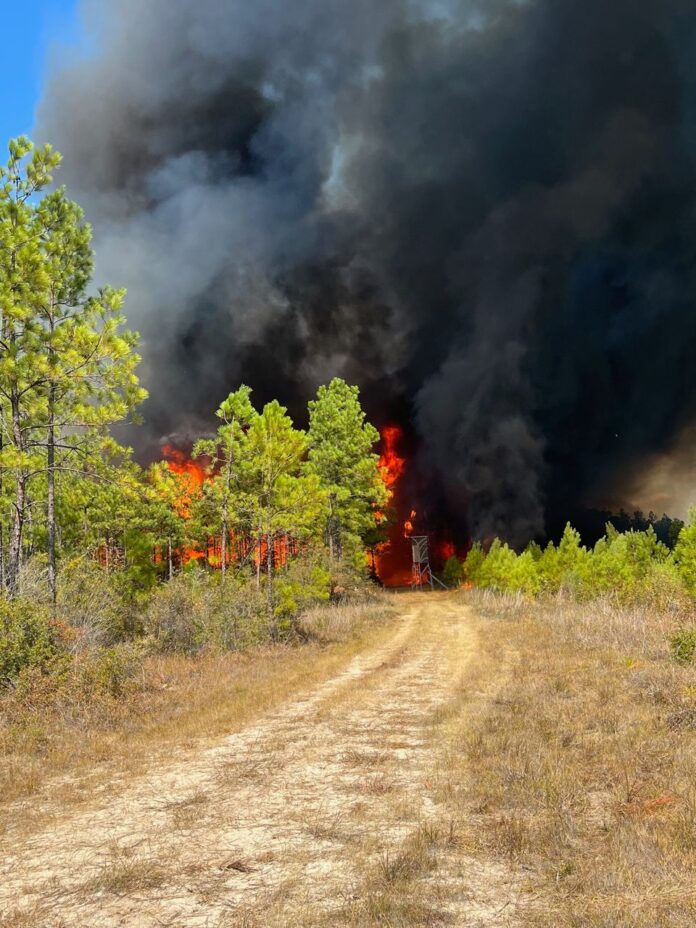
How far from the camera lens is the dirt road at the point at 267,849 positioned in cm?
423

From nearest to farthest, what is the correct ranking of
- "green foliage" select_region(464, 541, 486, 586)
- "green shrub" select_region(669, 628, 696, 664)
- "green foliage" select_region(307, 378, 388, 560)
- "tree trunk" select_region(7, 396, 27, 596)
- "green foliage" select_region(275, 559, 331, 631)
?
"green shrub" select_region(669, 628, 696, 664), "tree trunk" select_region(7, 396, 27, 596), "green foliage" select_region(275, 559, 331, 631), "green foliage" select_region(307, 378, 388, 560), "green foliage" select_region(464, 541, 486, 586)

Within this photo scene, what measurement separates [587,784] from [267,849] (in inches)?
147

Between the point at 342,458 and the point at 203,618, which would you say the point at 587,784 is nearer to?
the point at 203,618

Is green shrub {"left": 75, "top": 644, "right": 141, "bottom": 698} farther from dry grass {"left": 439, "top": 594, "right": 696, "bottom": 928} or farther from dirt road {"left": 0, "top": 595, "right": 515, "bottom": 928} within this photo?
dry grass {"left": 439, "top": 594, "right": 696, "bottom": 928}

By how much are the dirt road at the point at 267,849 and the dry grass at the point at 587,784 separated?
428 millimetres

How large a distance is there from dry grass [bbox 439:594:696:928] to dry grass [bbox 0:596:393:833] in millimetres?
4279

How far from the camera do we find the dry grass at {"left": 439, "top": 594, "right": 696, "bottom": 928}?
4.32 metres

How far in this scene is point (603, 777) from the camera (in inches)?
269

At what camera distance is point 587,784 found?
6.65 m

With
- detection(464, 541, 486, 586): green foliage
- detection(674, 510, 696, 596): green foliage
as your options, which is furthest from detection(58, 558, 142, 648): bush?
detection(464, 541, 486, 586): green foliage

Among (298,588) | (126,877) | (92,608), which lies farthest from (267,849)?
(298,588)

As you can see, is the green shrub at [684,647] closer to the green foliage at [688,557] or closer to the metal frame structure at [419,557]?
the green foliage at [688,557]

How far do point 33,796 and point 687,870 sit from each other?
7.03 m

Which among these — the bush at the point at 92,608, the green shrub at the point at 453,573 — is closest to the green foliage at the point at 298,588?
the bush at the point at 92,608
